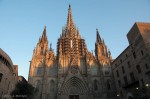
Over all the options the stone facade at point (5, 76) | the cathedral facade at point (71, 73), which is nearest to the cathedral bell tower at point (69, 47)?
the cathedral facade at point (71, 73)

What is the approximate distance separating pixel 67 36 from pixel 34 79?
1906 centimetres

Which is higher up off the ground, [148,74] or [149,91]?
[148,74]

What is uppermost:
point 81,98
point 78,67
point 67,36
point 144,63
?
point 67,36

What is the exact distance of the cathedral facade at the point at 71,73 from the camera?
117 ft

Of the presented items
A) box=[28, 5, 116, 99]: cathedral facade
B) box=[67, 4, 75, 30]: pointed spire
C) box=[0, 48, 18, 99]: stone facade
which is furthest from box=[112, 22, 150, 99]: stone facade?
box=[67, 4, 75, 30]: pointed spire

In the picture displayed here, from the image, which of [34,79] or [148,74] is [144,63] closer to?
[148,74]

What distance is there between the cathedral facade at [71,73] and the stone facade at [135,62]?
5842 millimetres

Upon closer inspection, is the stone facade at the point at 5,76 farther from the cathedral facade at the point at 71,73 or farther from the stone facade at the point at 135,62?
the stone facade at the point at 135,62

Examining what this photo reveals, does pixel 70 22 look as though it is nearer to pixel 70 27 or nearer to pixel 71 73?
pixel 70 27

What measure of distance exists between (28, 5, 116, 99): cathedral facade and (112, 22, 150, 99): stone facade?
5842 mm

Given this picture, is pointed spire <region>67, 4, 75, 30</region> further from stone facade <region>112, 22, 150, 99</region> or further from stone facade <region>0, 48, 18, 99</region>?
stone facade <region>0, 48, 18, 99</region>

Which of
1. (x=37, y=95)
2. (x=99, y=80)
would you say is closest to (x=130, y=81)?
(x=99, y=80)

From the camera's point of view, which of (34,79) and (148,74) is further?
(34,79)

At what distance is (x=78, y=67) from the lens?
38.8m
